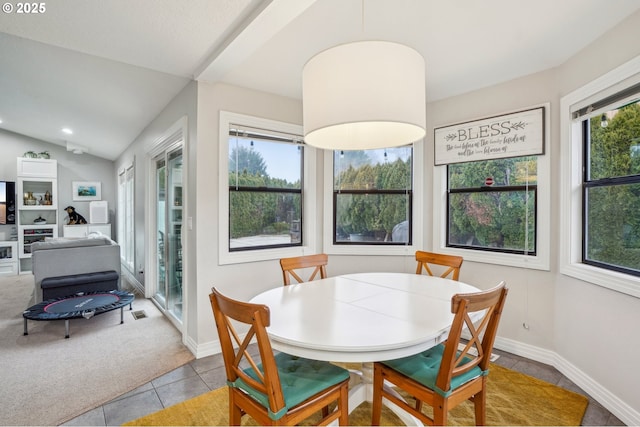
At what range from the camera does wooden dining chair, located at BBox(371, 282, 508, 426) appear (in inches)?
57.8

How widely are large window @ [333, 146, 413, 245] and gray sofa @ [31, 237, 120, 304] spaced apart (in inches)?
126

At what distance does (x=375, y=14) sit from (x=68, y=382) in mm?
3441

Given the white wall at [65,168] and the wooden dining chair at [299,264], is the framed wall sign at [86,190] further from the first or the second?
the wooden dining chair at [299,264]

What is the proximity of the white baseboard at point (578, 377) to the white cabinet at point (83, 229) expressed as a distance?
8.22 meters

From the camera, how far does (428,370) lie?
1.66 meters

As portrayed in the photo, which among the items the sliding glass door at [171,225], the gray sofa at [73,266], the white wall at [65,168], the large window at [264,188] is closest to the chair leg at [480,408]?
the large window at [264,188]

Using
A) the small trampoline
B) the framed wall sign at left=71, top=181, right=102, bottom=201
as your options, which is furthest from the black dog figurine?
the small trampoline

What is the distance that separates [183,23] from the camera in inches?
79.0

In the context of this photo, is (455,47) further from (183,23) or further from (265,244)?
(265,244)

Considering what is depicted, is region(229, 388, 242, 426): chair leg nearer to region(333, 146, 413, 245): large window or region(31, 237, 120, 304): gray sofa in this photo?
region(333, 146, 413, 245): large window

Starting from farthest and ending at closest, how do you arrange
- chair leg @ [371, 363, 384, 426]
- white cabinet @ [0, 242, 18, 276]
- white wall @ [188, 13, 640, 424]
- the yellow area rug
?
white cabinet @ [0, 242, 18, 276] → white wall @ [188, 13, 640, 424] → the yellow area rug → chair leg @ [371, 363, 384, 426]

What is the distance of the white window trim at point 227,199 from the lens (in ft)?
9.66

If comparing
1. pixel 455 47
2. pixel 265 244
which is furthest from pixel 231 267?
pixel 455 47

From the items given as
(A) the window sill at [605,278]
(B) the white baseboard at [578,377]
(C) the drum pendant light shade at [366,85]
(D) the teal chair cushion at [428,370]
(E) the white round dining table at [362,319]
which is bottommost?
(B) the white baseboard at [578,377]
